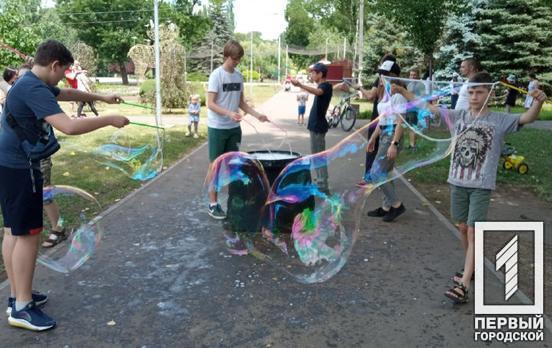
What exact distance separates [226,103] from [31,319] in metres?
3.11

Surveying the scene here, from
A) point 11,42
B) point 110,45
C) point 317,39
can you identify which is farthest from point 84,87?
point 317,39

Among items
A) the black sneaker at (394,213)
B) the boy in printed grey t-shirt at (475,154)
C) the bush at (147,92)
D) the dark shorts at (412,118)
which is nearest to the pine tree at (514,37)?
the bush at (147,92)

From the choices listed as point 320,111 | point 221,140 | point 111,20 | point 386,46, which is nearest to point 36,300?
point 221,140

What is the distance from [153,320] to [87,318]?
1.66ft

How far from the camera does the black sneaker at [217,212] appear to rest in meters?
6.18

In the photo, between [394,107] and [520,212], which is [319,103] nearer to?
[394,107]

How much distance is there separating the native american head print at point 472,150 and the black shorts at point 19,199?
3.26 metres

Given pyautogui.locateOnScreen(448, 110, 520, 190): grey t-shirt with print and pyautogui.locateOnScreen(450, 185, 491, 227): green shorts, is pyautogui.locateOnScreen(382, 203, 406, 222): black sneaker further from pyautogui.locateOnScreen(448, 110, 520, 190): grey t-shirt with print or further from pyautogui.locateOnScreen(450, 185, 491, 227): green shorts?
pyautogui.locateOnScreen(448, 110, 520, 190): grey t-shirt with print

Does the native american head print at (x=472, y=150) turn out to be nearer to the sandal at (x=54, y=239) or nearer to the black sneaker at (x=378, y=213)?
the black sneaker at (x=378, y=213)

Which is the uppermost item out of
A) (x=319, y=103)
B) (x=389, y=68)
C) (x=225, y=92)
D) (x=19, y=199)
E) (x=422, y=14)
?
(x=422, y=14)

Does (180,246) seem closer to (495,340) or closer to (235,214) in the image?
(235,214)

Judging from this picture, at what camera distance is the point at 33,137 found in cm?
336

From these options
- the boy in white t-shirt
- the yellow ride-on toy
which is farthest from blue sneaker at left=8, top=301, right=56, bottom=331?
the yellow ride-on toy

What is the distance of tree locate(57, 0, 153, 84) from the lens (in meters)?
53.7
